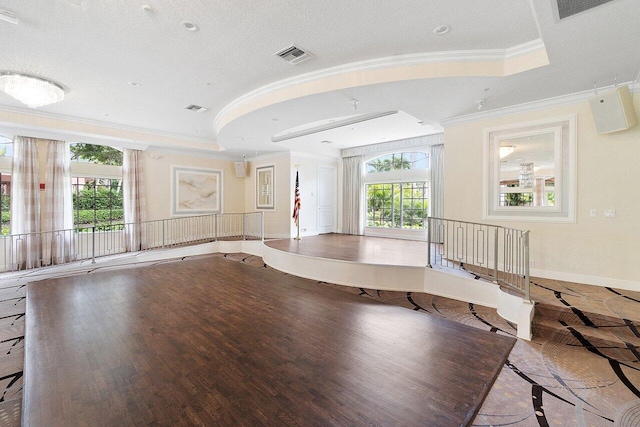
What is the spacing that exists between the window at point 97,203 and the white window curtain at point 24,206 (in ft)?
2.76

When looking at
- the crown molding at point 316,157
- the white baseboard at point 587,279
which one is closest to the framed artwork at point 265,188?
the crown molding at point 316,157

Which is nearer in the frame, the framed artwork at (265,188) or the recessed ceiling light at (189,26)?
the recessed ceiling light at (189,26)

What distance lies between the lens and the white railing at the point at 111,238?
607 centimetres

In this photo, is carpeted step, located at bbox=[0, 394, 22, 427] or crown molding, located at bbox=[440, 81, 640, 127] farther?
crown molding, located at bbox=[440, 81, 640, 127]

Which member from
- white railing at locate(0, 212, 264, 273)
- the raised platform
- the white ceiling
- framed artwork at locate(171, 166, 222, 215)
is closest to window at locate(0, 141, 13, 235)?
white railing at locate(0, 212, 264, 273)

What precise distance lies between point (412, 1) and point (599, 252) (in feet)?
14.6

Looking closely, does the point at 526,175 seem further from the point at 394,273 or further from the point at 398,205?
the point at 398,205

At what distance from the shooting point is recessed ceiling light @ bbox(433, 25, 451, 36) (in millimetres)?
3097

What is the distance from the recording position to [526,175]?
4.73 meters

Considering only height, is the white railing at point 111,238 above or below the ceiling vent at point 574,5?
below

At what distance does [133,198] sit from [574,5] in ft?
30.0

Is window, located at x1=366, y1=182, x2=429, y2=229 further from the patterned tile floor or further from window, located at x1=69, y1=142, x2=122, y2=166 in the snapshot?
window, located at x1=69, y1=142, x2=122, y2=166

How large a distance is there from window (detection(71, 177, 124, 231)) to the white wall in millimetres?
9420

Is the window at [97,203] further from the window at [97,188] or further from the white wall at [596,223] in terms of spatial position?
the white wall at [596,223]
